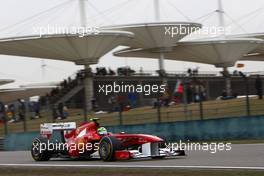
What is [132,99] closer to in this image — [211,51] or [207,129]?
[207,129]

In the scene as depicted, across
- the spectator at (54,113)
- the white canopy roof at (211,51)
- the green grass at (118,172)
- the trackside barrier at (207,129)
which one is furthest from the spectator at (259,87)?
the white canopy roof at (211,51)

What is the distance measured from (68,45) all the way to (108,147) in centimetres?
5187

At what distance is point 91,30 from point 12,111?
32.5m

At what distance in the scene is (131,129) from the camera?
2408 cm

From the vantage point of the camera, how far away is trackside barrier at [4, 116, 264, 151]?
2159cm

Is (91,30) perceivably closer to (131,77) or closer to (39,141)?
(131,77)

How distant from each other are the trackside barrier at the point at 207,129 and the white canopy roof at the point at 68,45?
40.0m

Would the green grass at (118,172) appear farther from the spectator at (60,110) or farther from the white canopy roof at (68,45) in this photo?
the white canopy roof at (68,45)

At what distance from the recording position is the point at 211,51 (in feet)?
262

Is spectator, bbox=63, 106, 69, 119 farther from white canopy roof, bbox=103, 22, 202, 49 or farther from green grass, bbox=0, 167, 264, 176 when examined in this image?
white canopy roof, bbox=103, 22, 202, 49

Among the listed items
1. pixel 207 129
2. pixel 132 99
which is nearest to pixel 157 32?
pixel 132 99

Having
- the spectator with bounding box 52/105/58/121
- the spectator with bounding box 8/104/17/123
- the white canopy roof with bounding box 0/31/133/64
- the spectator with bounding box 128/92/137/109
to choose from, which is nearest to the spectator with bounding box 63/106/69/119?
the spectator with bounding box 52/105/58/121

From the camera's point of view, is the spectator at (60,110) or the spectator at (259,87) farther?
the spectator at (60,110)

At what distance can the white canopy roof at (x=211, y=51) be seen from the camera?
3093 inches
